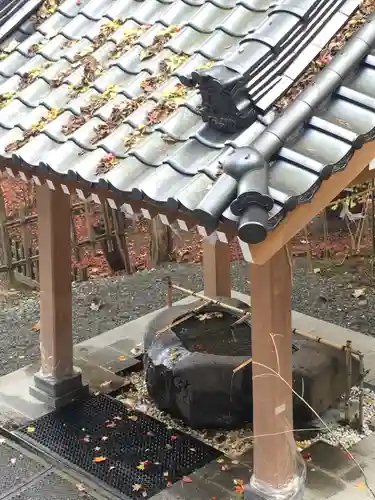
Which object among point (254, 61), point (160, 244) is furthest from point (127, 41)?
point (160, 244)

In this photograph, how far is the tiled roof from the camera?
4.10 metres

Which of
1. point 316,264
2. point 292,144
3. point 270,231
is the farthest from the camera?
point 316,264

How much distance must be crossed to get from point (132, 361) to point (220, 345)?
4.87 feet

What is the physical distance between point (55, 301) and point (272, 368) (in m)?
2.65

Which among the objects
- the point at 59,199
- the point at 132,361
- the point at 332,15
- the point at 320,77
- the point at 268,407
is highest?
the point at 332,15

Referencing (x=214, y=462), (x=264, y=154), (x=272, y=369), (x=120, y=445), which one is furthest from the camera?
(x=120, y=445)

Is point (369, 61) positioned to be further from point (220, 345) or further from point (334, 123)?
point (220, 345)

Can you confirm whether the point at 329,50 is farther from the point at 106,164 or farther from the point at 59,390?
the point at 59,390

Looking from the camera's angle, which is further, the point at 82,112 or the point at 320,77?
the point at 82,112

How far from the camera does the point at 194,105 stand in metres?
4.95

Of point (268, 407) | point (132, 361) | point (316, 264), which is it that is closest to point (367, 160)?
point (268, 407)

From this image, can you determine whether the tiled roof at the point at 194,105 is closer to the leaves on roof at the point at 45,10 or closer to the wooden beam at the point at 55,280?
the leaves on roof at the point at 45,10

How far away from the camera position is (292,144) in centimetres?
427

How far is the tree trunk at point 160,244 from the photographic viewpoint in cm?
1243
